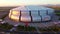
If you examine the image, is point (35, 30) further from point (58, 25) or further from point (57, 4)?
point (57, 4)

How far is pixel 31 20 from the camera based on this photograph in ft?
7.64

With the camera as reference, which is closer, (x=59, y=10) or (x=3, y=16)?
(x=3, y=16)

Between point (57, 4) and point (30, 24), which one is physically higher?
point (57, 4)

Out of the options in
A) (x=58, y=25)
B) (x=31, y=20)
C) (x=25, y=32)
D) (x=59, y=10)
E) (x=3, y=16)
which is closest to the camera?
(x=25, y=32)

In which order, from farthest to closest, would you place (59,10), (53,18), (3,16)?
(59,10) → (3,16) → (53,18)

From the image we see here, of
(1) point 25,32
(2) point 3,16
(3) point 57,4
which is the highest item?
(3) point 57,4

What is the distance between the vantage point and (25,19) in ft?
7.68

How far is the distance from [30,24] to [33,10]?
356mm

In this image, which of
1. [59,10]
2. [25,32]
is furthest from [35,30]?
[59,10]

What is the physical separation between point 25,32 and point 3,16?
34.7 inches

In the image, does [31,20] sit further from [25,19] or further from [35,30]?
[35,30]

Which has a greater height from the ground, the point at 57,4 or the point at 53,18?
the point at 57,4

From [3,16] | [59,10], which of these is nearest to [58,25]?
[59,10]

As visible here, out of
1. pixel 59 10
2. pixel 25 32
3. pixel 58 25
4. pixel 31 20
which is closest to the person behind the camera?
pixel 25 32
